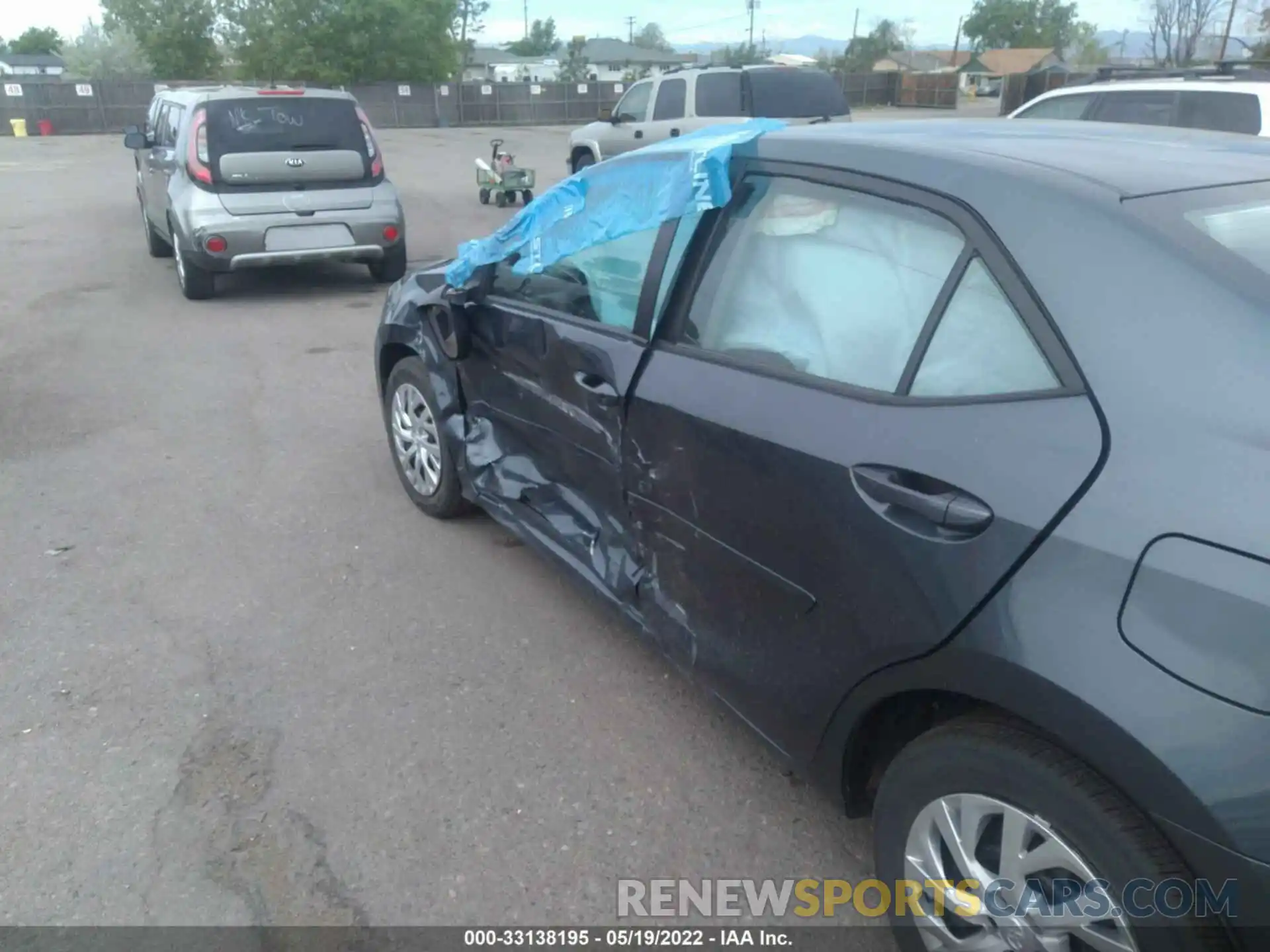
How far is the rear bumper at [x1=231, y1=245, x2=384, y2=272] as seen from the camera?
8734 millimetres

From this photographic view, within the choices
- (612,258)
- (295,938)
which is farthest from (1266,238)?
(295,938)

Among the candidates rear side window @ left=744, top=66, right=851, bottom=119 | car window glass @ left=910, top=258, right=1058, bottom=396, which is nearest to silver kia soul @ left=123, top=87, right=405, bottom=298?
rear side window @ left=744, top=66, right=851, bottom=119

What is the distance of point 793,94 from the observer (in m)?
14.4

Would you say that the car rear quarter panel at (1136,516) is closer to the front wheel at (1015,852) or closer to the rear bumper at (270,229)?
the front wheel at (1015,852)

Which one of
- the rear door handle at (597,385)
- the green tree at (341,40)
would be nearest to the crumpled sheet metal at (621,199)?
the rear door handle at (597,385)

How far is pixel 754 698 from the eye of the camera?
103 inches

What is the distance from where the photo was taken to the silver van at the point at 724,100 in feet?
47.2

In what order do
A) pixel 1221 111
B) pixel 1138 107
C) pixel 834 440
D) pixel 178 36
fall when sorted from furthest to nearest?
1. pixel 178 36
2. pixel 1138 107
3. pixel 1221 111
4. pixel 834 440

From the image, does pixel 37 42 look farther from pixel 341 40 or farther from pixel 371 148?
pixel 371 148

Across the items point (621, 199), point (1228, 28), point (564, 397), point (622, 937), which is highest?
point (1228, 28)

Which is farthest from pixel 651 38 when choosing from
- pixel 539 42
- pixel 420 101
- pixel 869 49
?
pixel 420 101

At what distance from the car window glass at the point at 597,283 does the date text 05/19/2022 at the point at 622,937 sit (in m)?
1.63

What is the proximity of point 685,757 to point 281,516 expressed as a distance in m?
2.52

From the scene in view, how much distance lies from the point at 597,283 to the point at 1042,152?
4.68ft
